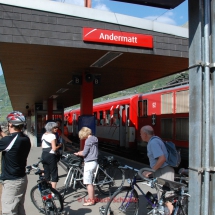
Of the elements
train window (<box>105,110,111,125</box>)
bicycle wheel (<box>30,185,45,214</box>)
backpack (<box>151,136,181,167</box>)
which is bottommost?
bicycle wheel (<box>30,185,45,214</box>)

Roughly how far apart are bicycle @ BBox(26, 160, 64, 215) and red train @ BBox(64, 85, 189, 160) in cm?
705

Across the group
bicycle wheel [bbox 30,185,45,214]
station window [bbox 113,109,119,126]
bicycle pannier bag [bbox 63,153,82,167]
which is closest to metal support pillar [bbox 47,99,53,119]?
station window [bbox 113,109,119,126]

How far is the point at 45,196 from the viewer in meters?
4.53

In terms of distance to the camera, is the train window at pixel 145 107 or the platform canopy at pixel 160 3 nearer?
the platform canopy at pixel 160 3

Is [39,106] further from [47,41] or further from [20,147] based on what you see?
[20,147]

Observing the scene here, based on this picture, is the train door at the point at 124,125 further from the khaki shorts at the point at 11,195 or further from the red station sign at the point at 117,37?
the khaki shorts at the point at 11,195

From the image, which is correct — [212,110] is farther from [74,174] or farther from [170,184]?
[74,174]

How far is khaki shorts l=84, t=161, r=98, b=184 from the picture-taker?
228 inches

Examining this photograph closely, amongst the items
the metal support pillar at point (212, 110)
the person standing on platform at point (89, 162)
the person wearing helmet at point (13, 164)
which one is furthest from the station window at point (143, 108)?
the metal support pillar at point (212, 110)

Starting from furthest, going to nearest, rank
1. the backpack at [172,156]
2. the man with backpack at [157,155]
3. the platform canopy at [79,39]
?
1. the platform canopy at [79,39]
2. the backpack at [172,156]
3. the man with backpack at [157,155]

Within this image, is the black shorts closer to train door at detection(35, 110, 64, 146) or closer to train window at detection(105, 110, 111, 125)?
train window at detection(105, 110, 111, 125)

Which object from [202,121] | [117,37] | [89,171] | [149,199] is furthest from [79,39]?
[202,121]

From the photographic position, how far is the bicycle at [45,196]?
4.49m

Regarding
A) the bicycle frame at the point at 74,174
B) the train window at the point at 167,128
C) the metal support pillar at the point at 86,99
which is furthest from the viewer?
the train window at the point at 167,128
